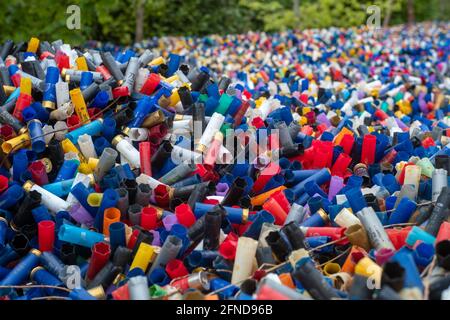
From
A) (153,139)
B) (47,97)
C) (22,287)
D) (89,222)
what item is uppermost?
(47,97)

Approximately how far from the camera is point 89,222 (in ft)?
10.1

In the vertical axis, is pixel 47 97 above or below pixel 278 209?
above

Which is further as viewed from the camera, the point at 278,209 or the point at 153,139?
the point at 153,139

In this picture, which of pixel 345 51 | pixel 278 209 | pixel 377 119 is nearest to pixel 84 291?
pixel 278 209

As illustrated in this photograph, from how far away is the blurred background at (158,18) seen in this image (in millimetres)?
7379

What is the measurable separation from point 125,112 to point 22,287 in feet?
4.77

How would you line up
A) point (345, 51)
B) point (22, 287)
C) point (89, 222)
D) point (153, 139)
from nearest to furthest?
point (22, 287) → point (89, 222) → point (153, 139) → point (345, 51)

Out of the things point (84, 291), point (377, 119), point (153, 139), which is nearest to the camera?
point (84, 291)

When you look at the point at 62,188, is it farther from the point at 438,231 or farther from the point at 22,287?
the point at 438,231

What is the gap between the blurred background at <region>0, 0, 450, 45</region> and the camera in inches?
291

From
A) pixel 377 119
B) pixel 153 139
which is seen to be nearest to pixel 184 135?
pixel 153 139

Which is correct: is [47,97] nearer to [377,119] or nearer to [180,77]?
[180,77]

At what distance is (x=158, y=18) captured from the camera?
41.0 feet

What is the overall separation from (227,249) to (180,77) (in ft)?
6.97
